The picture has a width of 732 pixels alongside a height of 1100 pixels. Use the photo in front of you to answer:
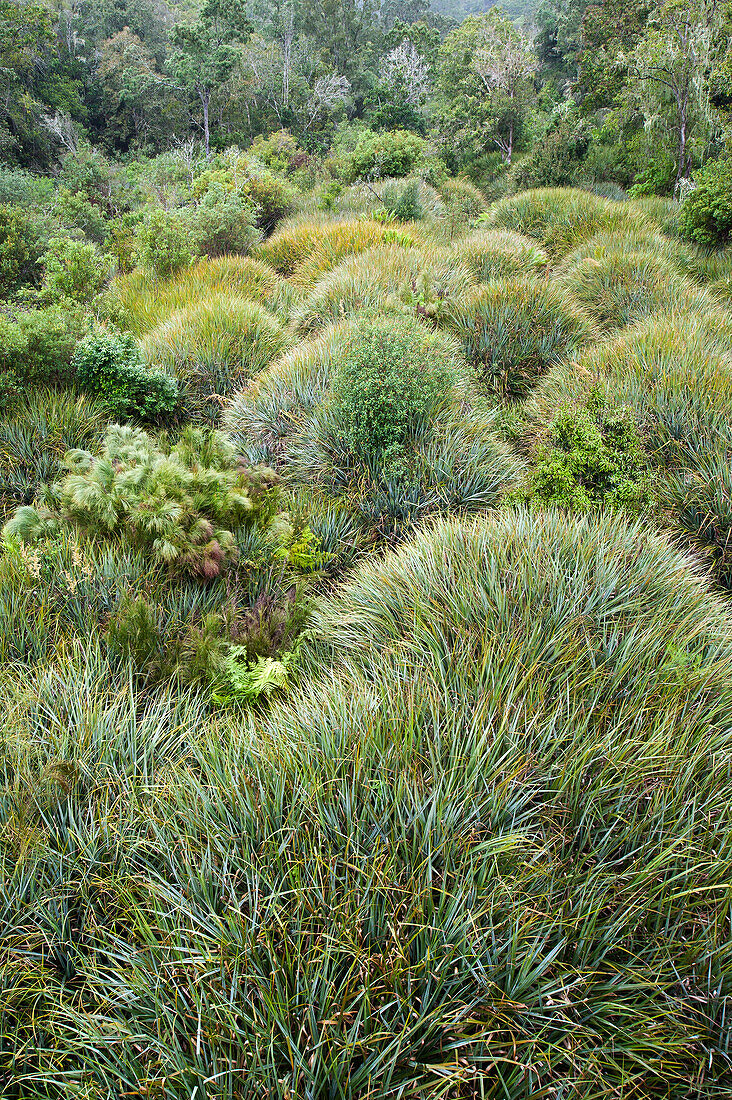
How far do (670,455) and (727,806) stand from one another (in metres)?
3.69

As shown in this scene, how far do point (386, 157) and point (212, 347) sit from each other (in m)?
12.1

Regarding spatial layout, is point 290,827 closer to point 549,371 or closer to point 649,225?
point 549,371

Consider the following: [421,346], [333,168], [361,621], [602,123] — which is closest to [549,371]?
[421,346]

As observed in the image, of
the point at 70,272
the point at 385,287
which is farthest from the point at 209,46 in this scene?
the point at 385,287

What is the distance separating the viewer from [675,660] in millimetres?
2750

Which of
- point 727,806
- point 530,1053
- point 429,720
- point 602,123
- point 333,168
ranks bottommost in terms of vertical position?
point 727,806

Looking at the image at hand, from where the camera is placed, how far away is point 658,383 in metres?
5.47

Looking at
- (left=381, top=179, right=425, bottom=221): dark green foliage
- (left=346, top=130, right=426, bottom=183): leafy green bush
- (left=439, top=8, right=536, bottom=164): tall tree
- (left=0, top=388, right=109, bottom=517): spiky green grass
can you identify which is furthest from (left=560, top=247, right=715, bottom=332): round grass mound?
(left=439, top=8, right=536, bottom=164): tall tree

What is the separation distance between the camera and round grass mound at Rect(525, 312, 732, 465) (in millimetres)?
5078

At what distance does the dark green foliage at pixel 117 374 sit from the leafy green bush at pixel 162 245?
4546 mm

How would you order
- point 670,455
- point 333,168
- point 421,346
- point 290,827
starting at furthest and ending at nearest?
point 333,168 < point 421,346 < point 670,455 < point 290,827

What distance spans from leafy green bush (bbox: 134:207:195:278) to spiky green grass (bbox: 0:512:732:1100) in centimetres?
908

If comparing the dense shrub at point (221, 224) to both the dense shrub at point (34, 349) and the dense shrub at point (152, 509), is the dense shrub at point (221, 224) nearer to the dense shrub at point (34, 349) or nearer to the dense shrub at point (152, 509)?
the dense shrub at point (34, 349)

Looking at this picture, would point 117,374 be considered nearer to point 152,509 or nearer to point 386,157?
point 152,509
